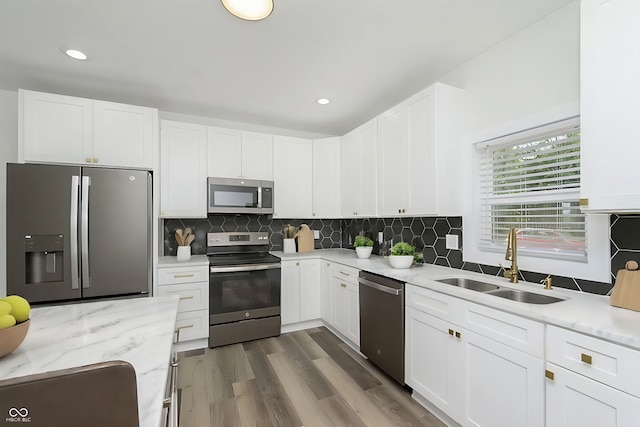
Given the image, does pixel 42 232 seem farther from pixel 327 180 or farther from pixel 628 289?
pixel 628 289

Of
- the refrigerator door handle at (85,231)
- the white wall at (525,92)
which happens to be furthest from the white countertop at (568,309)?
the refrigerator door handle at (85,231)

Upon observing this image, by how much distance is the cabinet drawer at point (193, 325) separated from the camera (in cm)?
289

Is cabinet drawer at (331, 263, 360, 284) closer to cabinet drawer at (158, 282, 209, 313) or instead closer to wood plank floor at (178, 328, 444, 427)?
wood plank floor at (178, 328, 444, 427)

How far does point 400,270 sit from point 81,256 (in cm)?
262

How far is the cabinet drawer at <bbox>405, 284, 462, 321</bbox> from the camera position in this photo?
5.90 feet

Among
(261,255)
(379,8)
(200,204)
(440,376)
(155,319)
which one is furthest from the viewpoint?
(261,255)

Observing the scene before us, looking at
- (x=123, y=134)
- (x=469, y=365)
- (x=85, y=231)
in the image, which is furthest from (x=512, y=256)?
(x=123, y=134)

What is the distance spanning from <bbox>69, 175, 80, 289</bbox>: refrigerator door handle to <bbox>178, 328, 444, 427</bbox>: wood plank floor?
1145 millimetres

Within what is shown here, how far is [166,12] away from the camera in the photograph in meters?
1.78

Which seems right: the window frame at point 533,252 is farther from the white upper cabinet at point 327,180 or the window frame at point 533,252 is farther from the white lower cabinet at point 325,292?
the white upper cabinet at point 327,180

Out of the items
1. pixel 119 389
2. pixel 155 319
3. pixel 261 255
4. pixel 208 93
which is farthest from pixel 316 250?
pixel 119 389

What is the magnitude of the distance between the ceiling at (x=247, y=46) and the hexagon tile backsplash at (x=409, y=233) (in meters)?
1.32

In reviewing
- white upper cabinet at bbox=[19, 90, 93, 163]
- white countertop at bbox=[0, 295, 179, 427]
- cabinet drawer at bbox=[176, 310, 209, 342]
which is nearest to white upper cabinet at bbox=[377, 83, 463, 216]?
A: white countertop at bbox=[0, 295, 179, 427]

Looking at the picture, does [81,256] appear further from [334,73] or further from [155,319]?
[334,73]
